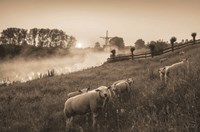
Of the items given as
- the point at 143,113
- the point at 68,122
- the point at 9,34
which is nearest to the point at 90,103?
the point at 68,122

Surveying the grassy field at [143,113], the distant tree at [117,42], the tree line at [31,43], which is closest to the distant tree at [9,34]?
the tree line at [31,43]

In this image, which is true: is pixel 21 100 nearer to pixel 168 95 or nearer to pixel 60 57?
pixel 168 95

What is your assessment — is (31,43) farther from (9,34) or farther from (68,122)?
(68,122)

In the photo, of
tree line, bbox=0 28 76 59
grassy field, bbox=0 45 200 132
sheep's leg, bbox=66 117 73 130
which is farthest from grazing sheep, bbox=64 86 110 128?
tree line, bbox=0 28 76 59

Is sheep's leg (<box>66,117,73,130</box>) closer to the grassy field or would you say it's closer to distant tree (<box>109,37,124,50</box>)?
the grassy field

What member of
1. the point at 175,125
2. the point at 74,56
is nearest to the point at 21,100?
the point at 175,125

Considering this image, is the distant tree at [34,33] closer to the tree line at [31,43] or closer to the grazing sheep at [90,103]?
the tree line at [31,43]

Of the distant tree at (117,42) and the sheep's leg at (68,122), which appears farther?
the distant tree at (117,42)

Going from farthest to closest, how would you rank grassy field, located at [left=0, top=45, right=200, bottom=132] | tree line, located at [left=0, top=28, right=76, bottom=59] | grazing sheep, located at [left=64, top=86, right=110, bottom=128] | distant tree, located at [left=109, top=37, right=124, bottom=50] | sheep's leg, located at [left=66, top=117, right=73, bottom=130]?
distant tree, located at [left=109, top=37, right=124, bottom=50] → tree line, located at [left=0, top=28, right=76, bottom=59] → sheep's leg, located at [left=66, top=117, right=73, bottom=130] → grazing sheep, located at [left=64, top=86, right=110, bottom=128] → grassy field, located at [left=0, top=45, right=200, bottom=132]

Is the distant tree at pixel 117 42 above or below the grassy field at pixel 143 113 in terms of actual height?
above

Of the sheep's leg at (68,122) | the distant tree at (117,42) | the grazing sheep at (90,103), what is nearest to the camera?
the grazing sheep at (90,103)

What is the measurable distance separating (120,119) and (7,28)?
266 ft

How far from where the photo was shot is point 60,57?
76.1 m

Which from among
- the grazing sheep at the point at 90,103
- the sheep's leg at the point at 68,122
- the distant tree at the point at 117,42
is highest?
the distant tree at the point at 117,42
